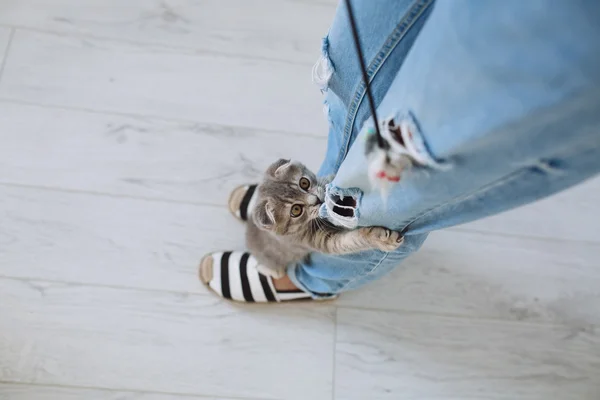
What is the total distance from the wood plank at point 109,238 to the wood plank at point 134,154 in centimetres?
4

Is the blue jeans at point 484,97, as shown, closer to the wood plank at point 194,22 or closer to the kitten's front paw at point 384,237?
the kitten's front paw at point 384,237

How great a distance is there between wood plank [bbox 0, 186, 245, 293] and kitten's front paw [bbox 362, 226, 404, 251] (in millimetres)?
590

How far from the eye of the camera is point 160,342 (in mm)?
1153

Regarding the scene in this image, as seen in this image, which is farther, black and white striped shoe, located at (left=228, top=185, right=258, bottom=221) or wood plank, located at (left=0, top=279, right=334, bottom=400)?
black and white striped shoe, located at (left=228, top=185, right=258, bottom=221)

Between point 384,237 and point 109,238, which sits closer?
point 384,237

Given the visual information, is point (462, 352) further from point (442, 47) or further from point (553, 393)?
point (442, 47)

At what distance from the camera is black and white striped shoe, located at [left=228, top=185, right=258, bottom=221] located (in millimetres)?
→ 1232

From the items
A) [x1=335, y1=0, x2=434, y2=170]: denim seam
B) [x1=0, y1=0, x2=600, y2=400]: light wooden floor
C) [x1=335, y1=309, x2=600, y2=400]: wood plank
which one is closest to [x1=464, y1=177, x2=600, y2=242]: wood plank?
[x1=0, y1=0, x2=600, y2=400]: light wooden floor

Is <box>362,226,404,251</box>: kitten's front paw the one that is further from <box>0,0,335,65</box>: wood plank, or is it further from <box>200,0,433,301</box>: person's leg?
<box>0,0,335,65</box>: wood plank

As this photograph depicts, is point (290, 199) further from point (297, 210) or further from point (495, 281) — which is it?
point (495, 281)

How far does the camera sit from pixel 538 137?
1.28 ft

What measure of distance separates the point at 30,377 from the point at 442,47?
1126mm

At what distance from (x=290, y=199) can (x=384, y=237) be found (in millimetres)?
270

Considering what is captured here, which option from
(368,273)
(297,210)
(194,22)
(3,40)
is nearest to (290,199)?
(297,210)
